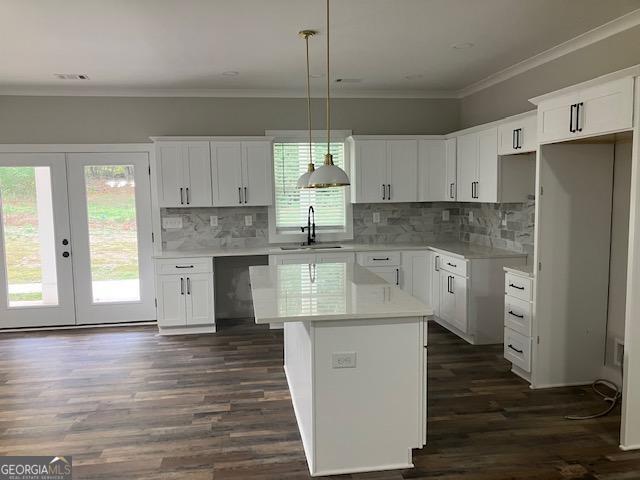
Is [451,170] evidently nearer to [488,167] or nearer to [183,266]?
[488,167]

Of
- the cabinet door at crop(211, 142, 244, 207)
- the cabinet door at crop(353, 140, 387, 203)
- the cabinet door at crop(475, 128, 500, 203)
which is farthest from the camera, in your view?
the cabinet door at crop(353, 140, 387, 203)

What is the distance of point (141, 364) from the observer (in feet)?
15.7

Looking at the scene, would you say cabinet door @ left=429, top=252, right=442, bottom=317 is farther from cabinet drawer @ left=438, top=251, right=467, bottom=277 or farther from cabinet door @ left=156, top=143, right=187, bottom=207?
cabinet door @ left=156, top=143, right=187, bottom=207

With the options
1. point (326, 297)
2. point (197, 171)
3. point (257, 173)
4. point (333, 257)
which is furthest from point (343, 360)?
point (197, 171)

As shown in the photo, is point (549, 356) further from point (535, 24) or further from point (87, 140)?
point (87, 140)

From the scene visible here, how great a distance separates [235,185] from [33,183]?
7.54 feet

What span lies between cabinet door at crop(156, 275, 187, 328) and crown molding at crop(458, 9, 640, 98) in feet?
13.3

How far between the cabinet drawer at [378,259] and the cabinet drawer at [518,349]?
179 cm

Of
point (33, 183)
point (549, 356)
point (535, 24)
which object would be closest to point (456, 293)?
point (549, 356)

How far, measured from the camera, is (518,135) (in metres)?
4.60

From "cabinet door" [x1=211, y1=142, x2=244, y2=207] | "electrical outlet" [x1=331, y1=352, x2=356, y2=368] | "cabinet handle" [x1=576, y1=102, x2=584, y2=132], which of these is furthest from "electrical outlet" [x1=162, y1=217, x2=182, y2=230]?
"cabinet handle" [x1=576, y1=102, x2=584, y2=132]

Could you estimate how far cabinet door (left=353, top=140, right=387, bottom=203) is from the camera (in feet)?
20.2

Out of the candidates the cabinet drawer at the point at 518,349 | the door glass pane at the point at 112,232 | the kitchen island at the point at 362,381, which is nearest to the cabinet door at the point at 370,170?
the cabinet drawer at the point at 518,349

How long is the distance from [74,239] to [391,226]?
3.82 m
